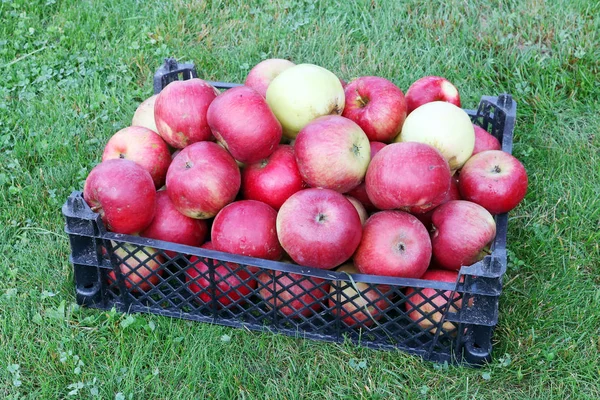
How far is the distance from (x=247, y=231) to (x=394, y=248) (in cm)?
50

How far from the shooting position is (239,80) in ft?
12.4

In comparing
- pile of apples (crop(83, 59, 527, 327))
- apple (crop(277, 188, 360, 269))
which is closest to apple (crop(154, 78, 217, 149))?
pile of apples (crop(83, 59, 527, 327))

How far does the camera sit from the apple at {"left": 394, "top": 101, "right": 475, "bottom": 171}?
8.41 ft

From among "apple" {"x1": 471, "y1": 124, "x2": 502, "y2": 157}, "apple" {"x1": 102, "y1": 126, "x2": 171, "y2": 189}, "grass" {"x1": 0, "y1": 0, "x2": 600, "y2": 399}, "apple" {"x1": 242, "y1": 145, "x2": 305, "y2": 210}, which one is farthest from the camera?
"apple" {"x1": 471, "y1": 124, "x2": 502, "y2": 157}

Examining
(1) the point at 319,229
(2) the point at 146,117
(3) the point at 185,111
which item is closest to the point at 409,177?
(1) the point at 319,229

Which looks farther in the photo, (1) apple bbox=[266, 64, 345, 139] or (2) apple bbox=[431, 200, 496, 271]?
(1) apple bbox=[266, 64, 345, 139]

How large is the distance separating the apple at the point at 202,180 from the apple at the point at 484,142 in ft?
3.37

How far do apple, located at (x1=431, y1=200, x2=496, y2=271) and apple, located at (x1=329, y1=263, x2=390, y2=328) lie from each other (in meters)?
0.25

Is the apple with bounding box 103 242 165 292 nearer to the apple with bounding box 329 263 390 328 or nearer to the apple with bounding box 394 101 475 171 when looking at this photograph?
the apple with bounding box 329 263 390 328

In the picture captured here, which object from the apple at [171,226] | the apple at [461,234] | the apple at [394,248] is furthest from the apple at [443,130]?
the apple at [171,226]

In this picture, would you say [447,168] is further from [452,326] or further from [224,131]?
[224,131]

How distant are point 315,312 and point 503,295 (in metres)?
0.80

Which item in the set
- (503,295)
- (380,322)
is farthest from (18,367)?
(503,295)

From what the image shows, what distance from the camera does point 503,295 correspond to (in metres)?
2.64
